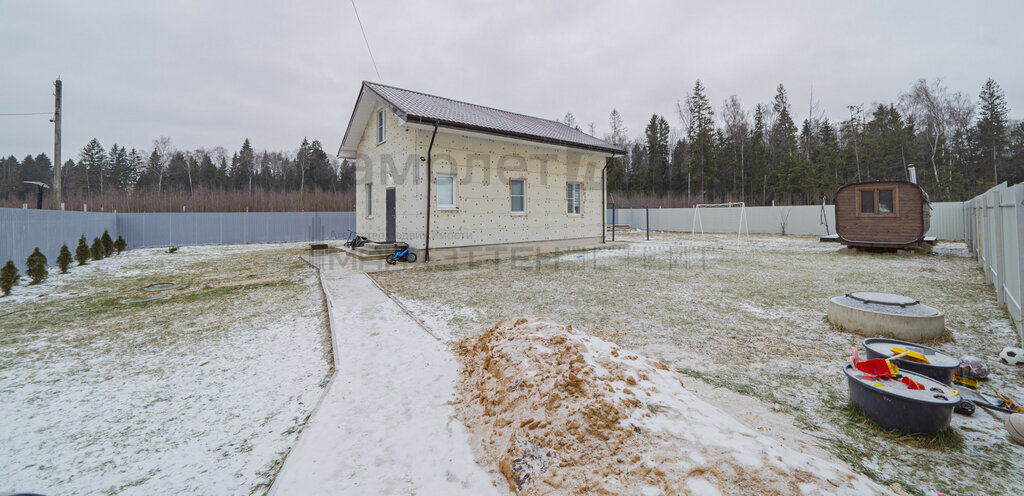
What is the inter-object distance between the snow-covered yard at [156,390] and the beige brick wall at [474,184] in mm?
4685

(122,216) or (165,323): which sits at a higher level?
(122,216)

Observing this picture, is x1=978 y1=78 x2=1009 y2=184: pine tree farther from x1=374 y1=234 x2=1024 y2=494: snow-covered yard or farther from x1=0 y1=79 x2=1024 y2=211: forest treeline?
x1=374 y1=234 x2=1024 y2=494: snow-covered yard

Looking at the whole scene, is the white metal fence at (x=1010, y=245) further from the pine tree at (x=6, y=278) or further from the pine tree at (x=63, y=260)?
the pine tree at (x=63, y=260)

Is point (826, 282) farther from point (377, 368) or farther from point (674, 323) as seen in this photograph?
point (377, 368)

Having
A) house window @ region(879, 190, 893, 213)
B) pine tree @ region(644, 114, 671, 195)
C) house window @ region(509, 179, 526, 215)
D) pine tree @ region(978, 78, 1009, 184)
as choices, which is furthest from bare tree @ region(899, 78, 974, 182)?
house window @ region(509, 179, 526, 215)

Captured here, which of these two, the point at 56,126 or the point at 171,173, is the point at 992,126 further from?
the point at 171,173

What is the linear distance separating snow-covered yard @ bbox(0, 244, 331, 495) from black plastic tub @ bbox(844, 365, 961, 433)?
393cm

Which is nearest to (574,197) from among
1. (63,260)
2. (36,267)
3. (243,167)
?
(36,267)

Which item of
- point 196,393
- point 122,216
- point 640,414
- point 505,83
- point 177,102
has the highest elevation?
point 177,102

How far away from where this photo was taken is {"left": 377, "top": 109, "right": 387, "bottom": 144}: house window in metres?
12.6

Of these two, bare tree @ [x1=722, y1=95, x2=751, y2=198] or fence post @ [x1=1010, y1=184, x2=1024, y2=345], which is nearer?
fence post @ [x1=1010, y1=184, x2=1024, y2=345]

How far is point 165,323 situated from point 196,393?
3252 mm

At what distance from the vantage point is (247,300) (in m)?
6.89

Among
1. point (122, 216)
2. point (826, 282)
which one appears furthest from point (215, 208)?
point (826, 282)
